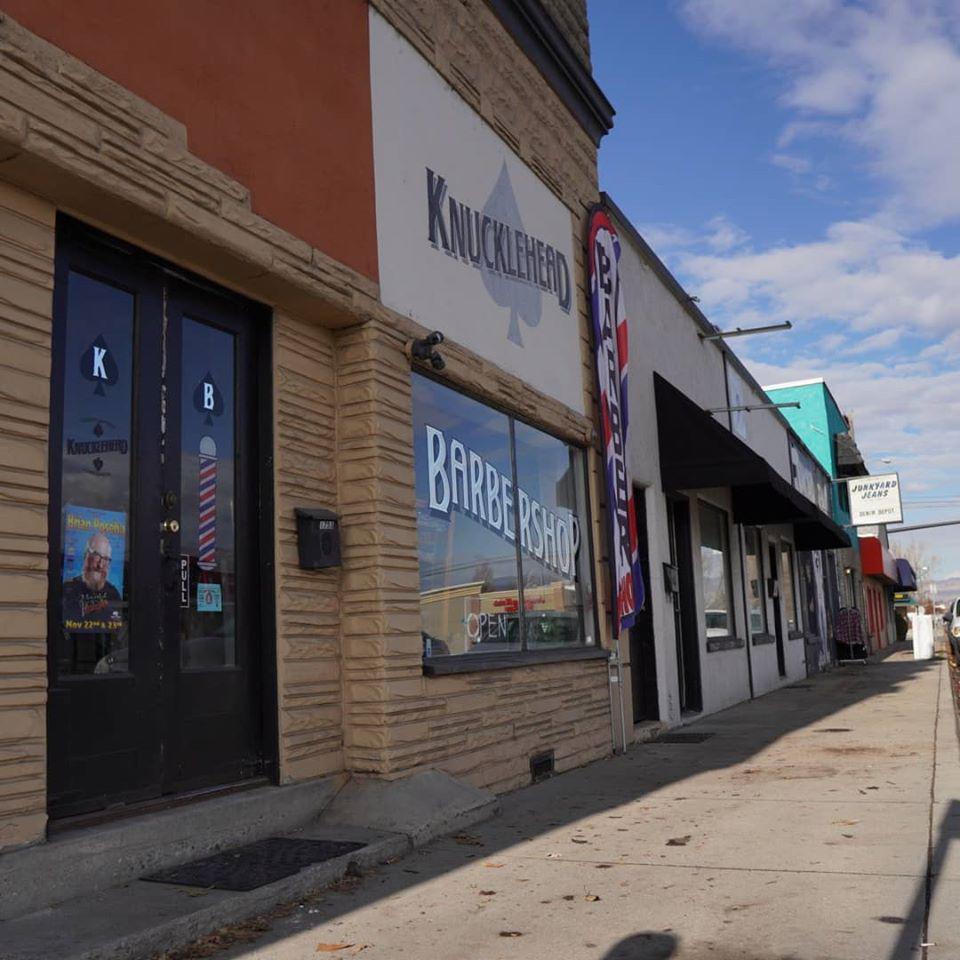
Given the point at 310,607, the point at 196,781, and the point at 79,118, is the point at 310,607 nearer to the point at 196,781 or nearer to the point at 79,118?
the point at 196,781

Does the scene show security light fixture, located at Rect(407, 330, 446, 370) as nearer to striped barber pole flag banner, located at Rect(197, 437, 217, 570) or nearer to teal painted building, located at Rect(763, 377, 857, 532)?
striped barber pole flag banner, located at Rect(197, 437, 217, 570)

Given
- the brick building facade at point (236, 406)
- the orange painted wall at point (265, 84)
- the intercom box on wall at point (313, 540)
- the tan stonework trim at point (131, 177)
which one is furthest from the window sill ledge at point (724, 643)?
the tan stonework trim at point (131, 177)

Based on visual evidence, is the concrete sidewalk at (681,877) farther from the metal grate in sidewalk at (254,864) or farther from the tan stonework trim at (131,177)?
the tan stonework trim at (131,177)

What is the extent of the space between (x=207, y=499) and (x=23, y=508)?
1316mm

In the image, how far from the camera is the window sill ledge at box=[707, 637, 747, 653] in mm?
13516

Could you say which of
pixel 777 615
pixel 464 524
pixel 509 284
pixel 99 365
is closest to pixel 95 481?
pixel 99 365

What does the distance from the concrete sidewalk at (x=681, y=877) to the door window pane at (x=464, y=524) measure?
1.24 metres

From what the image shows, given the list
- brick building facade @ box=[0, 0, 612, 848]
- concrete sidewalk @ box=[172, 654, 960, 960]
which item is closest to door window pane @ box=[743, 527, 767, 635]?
concrete sidewalk @ box=[172, 654, 960, 960]

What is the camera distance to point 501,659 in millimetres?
7484

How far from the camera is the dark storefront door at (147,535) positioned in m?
4.37

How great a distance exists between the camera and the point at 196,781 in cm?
497

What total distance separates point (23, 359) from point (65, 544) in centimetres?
80

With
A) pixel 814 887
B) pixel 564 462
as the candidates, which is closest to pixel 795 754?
pixel 564 462

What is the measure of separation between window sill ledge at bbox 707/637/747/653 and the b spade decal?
6414 mm
